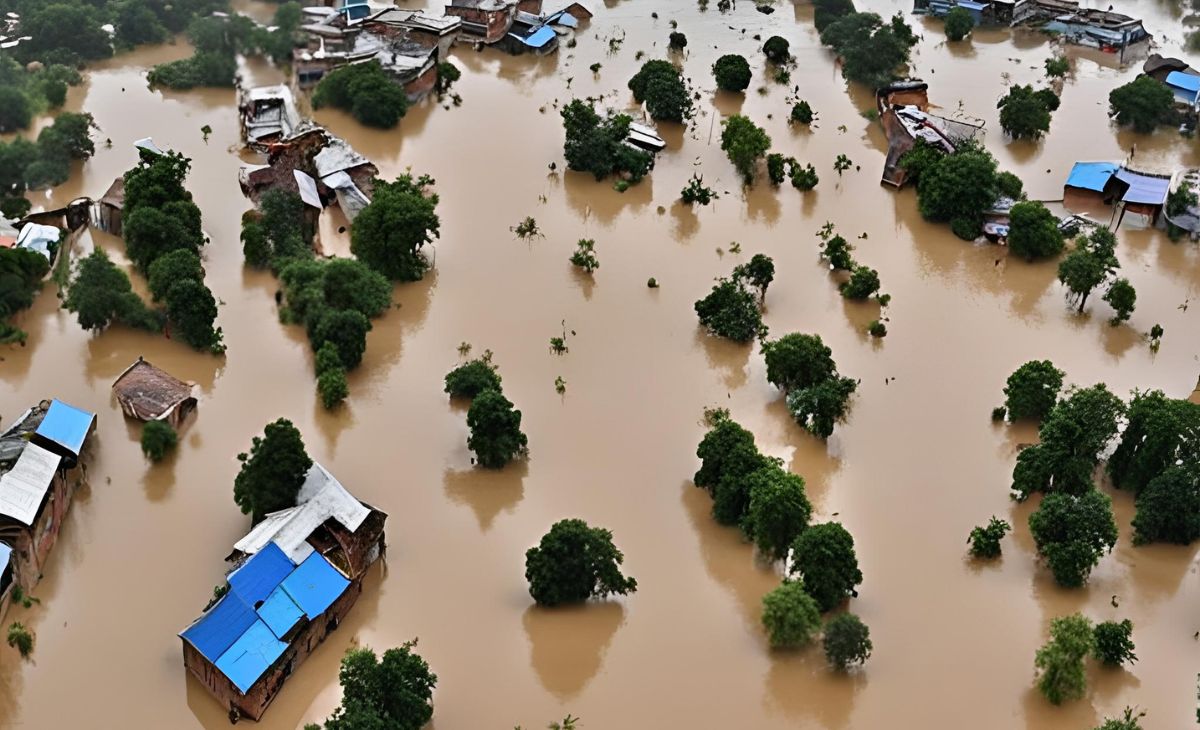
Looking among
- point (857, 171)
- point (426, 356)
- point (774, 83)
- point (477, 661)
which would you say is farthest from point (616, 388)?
point (774, 83)

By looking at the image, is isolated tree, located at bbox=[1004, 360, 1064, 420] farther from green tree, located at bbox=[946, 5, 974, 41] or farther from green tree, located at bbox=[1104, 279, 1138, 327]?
green tree, located at bbox=[946, 5, 974, 41]

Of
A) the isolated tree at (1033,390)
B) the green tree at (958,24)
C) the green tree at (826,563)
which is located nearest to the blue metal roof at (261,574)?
the green tree at (826,563)

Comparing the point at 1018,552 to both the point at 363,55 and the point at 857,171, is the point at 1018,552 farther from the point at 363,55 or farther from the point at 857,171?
the point at 363,55

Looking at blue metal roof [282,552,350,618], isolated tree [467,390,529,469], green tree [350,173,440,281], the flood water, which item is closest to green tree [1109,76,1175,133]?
the flood water

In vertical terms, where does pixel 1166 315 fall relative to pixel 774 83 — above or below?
above

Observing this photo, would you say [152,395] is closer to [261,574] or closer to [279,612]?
[261,574]
